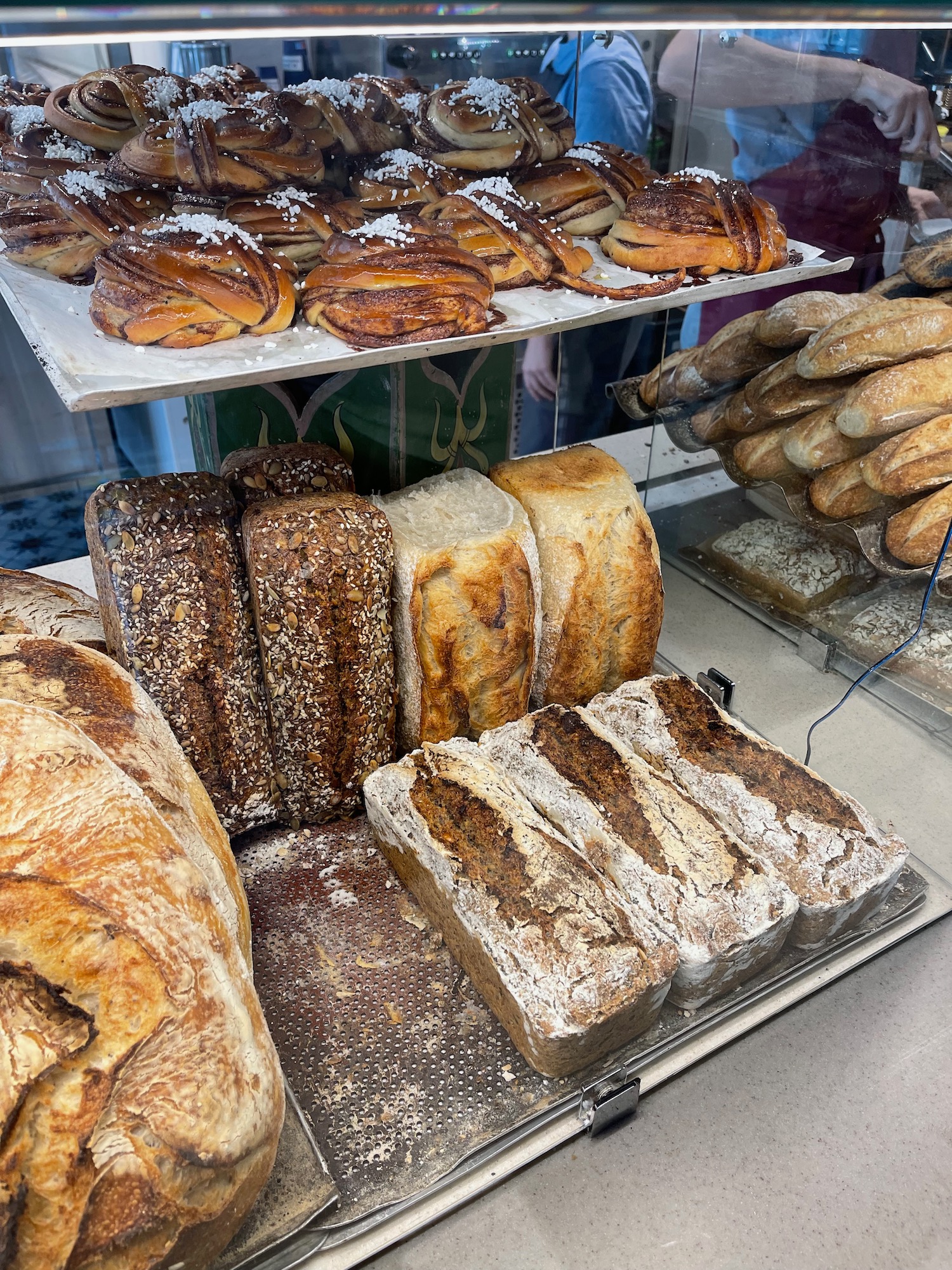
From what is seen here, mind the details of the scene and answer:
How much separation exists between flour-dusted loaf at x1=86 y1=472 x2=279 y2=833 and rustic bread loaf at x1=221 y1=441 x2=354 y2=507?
0.05 meters

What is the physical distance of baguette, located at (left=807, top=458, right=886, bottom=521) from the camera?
6.22 ft

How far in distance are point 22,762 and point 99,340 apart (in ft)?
2.21

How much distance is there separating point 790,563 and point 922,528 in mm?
448

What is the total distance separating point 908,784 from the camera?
188cm

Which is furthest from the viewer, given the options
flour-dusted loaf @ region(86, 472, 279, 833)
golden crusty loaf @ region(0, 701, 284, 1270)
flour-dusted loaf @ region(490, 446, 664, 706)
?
flour-dusted loaf @ region(490, 446, 664, 706)

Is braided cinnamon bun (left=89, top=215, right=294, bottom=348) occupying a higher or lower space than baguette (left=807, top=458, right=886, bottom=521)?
higher

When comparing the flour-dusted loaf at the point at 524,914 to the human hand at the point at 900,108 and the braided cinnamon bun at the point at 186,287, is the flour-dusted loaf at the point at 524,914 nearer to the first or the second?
the braided cinnamon bun at the point at 186,287

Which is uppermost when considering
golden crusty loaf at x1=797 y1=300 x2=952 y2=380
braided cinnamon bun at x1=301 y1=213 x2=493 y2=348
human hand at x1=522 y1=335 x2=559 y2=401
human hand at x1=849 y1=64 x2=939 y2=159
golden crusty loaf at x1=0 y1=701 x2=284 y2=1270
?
human hand at x1=849 y1=64 x2=939 y2=159

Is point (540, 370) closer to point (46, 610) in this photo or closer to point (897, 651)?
point (897, 651)

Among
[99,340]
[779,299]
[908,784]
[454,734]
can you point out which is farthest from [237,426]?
[908,784]

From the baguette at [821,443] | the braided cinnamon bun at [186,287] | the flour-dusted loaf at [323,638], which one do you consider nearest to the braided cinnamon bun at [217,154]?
the braided cinnamon bun at [186,287]

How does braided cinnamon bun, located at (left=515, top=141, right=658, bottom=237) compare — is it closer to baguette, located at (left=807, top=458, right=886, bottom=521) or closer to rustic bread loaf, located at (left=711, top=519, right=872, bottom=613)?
baguette, located at (left=807, top=458, right=886, bottom=521)

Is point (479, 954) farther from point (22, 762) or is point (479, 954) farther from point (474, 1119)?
point (22, 762)

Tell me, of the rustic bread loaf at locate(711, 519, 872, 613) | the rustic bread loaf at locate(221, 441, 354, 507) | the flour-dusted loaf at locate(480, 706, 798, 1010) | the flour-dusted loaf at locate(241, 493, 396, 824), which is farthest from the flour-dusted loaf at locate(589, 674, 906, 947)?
the rustic bread loaf at locate(221, 441, 354, 507)
